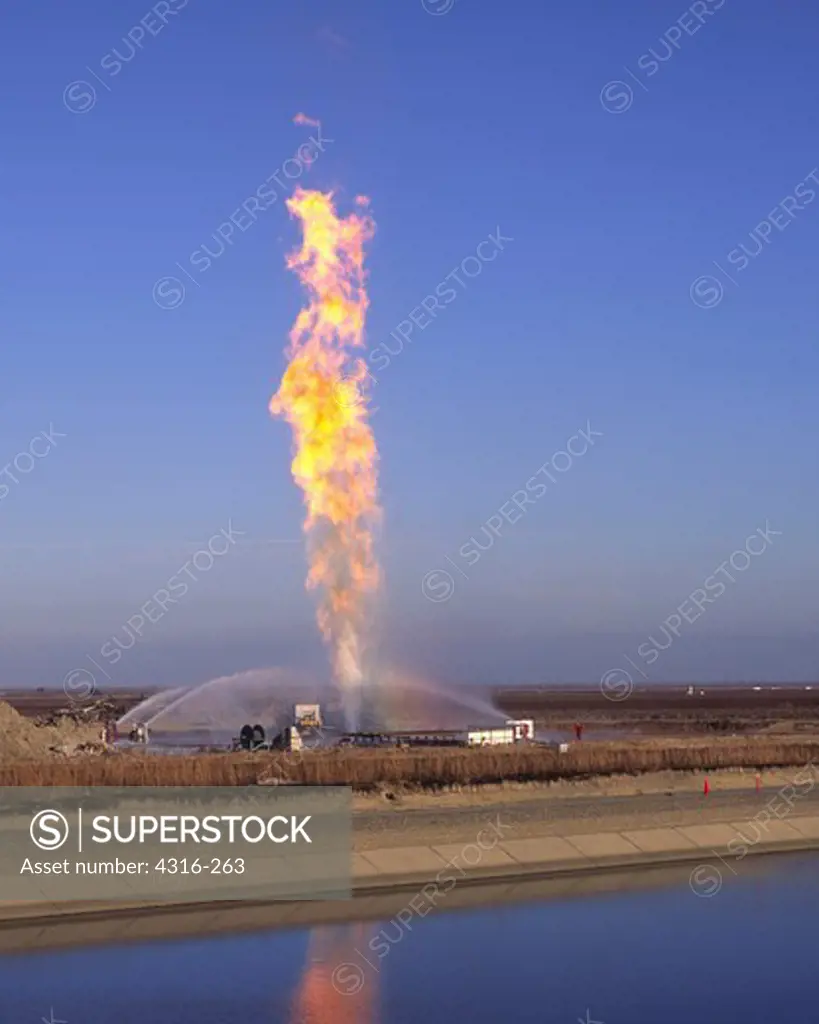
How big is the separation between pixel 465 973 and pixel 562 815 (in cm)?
1970

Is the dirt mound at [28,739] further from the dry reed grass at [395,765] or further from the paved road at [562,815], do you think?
the paved road at [562,815]

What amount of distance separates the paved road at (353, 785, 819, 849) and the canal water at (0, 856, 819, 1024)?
22.0 ft

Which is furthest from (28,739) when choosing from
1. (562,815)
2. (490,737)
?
(562,815)

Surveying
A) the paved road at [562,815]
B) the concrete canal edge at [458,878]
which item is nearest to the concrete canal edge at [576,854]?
the concrete canal edge at [458,878]

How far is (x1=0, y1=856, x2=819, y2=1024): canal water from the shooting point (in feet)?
109

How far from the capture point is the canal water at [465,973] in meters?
33.4

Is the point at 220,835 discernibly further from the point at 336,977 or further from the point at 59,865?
the point at 336,977

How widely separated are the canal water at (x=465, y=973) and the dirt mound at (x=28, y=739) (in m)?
31.5

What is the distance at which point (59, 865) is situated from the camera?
43.8 meters

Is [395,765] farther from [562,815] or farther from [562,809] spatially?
[562,815]

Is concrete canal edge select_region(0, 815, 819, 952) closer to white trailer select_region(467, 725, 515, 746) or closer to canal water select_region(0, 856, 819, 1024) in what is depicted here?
canal water select_region(0, 856, 819, 1024)

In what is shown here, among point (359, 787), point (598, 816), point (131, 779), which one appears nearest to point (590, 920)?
point (598, 816)

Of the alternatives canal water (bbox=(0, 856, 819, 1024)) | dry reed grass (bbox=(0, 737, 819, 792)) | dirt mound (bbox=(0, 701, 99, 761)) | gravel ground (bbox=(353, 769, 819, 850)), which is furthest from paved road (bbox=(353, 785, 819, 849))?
dirt mound (bbox=(0, 701, 99, 761))

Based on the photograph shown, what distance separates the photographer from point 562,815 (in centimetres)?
5672
